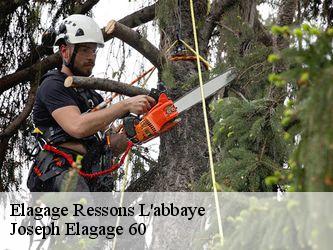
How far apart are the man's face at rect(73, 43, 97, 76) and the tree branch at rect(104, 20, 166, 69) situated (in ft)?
0.56

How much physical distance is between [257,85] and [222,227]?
4.92 ft

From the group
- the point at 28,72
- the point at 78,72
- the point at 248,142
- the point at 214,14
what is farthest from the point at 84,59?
the point at 28,72

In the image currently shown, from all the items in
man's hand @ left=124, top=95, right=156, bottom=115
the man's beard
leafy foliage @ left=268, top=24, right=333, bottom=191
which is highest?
the man's beard

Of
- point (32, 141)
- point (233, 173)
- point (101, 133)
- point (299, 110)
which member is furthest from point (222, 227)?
point (32, 141)

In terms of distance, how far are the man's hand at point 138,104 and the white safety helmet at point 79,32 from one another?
597mm

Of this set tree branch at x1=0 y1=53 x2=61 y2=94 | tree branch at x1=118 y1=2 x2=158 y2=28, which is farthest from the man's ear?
tree branch at x1=0 y1=53 x2=61 y2=94

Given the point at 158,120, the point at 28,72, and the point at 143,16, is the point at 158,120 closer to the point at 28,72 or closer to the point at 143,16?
the point at 143,16

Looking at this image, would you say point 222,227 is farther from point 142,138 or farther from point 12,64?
point 12,64

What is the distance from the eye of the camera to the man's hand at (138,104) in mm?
4336

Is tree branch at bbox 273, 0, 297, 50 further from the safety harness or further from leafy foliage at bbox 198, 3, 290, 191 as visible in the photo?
the safety harness

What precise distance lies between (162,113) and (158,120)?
5cm

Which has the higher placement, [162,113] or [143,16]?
[143,16]

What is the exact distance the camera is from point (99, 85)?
14.5 feet

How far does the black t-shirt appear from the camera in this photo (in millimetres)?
4375
